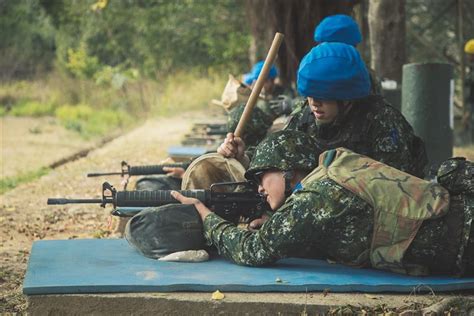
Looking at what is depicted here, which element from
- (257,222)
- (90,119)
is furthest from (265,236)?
(90,119)

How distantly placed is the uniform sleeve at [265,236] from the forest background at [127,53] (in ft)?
36.3

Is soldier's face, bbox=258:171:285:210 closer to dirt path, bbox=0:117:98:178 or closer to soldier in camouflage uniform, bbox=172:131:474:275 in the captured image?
soldier in camouflage uniform, bbox=172:131:474:275

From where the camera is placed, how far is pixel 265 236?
4.66m

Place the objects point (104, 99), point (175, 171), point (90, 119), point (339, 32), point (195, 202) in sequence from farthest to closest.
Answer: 1. point (104, 99)
2. point (90, 119)
3. point (339, 32)
4. point (175, 171)
5. point (195, 202)

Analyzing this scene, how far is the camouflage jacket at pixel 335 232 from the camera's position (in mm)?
4496

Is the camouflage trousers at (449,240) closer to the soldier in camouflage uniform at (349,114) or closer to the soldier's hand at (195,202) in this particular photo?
the soldier in camouflage uniform at (349,114)

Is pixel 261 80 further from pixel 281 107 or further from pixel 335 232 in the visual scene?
pixel 281 107

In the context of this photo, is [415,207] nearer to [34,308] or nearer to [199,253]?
[199,253]

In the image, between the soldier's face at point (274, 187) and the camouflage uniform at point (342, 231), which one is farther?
the soldier's face at point (274, 187)

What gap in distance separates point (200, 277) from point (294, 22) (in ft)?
25.4

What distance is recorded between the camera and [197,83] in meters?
25.6

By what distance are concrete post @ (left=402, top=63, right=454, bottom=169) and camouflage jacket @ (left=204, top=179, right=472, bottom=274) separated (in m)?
3.75

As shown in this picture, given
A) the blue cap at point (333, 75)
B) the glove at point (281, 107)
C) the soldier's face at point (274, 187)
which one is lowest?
the soldier's face at point (274, 187)

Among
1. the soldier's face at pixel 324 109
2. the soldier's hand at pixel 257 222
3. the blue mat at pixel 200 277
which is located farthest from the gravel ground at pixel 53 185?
the soldier's face at pixel 324 109
